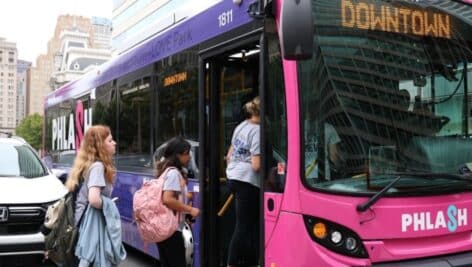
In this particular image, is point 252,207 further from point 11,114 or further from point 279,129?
point 11,114

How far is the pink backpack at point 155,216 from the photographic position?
4.46m

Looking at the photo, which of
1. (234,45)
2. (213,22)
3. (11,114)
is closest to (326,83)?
(234,45)

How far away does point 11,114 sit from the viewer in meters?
107

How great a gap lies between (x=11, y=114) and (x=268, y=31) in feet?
365

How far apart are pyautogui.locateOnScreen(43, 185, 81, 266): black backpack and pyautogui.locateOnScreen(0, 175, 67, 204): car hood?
2.47 m

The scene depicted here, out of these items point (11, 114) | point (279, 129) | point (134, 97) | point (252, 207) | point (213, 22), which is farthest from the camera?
point (11, 114)

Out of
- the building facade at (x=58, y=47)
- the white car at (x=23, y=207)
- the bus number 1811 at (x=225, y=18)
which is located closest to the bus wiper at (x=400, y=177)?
the bus number 1811 at (x=225, y=18)

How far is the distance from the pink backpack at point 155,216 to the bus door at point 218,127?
72 cm

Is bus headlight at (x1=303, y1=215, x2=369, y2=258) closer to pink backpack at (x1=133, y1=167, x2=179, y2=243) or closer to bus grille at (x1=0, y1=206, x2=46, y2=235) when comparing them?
pink backpack at (x1=133, y1=167, x2=179, y2=243)

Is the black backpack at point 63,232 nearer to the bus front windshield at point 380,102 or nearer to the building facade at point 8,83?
the bus front windshield at point 380,102

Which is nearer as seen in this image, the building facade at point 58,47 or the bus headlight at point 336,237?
the bus headlight at point 336,237

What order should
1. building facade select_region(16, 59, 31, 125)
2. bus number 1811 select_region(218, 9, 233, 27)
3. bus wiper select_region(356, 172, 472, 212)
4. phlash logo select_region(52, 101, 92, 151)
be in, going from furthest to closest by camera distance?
building facade select_region(16, 59, 31, 125) < phlash logo select_region(52, 101, 92, 151) < bus number 1811 select_region(218, 9, 233, 27) < bus wiper select_region(356, 172, 472, 212)

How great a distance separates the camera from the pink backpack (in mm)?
4461

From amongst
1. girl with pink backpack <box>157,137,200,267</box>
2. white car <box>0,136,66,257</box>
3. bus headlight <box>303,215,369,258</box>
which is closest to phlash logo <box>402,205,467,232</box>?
bus headlight <box>303,215,369,258</box>
